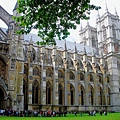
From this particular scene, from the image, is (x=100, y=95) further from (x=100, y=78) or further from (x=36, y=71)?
(x=36, y=71)

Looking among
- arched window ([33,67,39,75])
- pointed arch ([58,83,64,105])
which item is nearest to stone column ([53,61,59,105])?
pointed arch ([58,83,64,105])

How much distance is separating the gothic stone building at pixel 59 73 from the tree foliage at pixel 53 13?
1454cm

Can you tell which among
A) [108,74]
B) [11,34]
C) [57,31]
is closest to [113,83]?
[108,74]

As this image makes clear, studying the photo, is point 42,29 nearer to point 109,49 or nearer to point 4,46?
point 4,46

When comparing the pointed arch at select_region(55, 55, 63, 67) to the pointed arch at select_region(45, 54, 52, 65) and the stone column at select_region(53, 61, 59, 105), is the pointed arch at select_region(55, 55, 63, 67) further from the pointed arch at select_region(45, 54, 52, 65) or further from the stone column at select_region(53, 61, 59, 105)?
the stone column at select_region(53, 61, 59, 105)

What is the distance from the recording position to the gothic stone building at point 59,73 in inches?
1075

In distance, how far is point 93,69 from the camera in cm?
5028

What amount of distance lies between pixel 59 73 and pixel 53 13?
107ft

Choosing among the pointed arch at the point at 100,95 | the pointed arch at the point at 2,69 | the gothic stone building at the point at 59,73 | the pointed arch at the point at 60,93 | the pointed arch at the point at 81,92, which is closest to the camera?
the pointed arch at the point at 2,69

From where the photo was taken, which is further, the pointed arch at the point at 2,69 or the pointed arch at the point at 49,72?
the pointed arch at the point at 49,72

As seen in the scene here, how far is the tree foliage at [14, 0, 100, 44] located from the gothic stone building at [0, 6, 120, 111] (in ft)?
47.7

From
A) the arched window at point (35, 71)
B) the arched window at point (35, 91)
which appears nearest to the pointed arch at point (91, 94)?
the arched window at point (35, 91)

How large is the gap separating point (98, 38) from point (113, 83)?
16.3m

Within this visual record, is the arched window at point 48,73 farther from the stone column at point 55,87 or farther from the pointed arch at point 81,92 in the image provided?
the pointed arch at point 81,92
